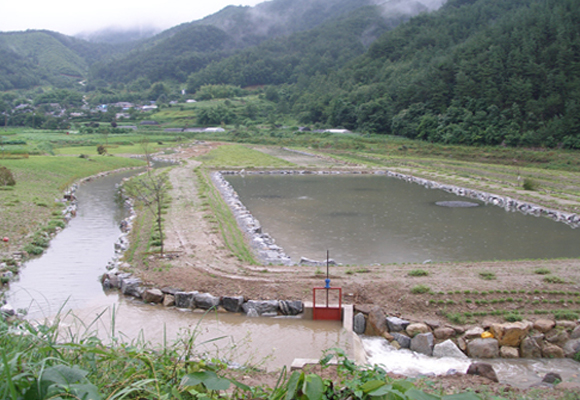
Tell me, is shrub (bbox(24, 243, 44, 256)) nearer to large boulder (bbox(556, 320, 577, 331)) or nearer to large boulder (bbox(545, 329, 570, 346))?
large boulder (bbox(545, 329, 570, 346))

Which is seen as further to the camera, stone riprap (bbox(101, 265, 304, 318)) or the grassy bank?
the grassy bank

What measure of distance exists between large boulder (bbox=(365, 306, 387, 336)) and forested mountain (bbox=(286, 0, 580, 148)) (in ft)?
154

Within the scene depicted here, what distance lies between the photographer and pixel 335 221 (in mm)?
20391

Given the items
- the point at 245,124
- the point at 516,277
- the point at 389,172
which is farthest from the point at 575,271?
the point at 245,124

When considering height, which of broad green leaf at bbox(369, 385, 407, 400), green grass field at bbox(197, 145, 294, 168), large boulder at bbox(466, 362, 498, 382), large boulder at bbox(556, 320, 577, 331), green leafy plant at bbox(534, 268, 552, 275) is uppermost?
broad green leaf at bbox(369, 385, 407, 400)

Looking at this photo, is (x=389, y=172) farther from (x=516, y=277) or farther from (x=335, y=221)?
(x=516, y=277)

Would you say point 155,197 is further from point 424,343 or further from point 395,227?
point 424,343

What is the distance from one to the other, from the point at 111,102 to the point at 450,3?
113937mm

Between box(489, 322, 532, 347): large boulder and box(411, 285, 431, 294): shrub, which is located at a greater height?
box(411, 285, 431, 294): shrub

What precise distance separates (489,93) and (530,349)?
188ft

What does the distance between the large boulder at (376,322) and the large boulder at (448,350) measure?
3.61ft

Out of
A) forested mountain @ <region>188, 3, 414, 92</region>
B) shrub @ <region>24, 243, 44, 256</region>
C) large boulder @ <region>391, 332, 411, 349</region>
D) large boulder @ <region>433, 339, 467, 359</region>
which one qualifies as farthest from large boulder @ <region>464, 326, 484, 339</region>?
forested mountain @ <region>188, 3, 414, 92</region>

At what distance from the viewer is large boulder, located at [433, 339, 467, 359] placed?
827 centimetres

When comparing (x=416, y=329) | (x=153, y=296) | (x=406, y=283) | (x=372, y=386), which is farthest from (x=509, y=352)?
(x=153, y=296)
